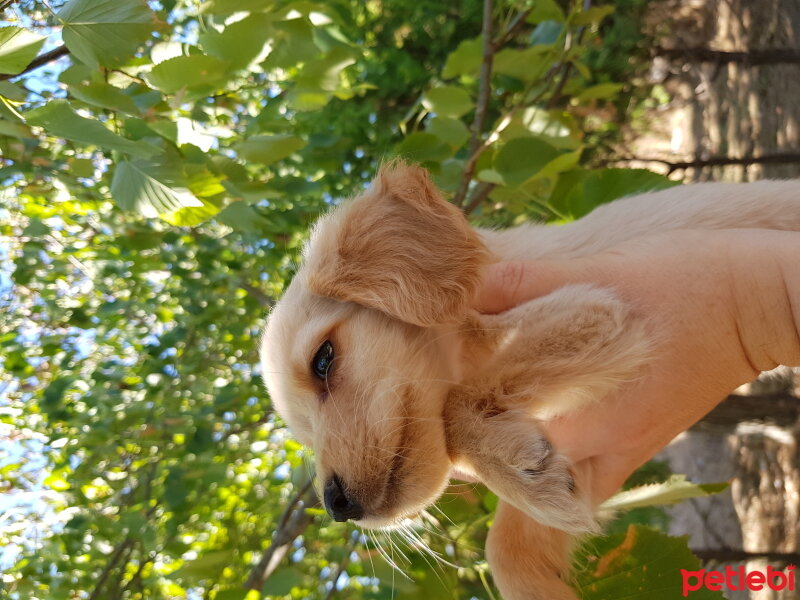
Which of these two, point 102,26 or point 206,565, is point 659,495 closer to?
point 206,565

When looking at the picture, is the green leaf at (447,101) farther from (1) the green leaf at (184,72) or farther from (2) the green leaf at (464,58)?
(1) the green leaf at (184,72)

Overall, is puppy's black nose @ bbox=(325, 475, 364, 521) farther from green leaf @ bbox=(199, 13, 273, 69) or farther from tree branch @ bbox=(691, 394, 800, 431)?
tree branch @ bbox=(691, 394, 800, 431)

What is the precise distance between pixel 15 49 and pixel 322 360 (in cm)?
84

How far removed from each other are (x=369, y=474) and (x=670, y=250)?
0.88m

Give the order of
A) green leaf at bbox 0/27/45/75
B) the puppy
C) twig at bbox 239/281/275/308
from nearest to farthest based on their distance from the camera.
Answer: green leaf at bbox 0/27/45/75 → the puppy → twig at bbox 239/281/275/308

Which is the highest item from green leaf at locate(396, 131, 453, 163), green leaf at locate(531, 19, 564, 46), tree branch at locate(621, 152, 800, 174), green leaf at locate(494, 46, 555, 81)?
tree branch at locate(621, 152, 800, 174)

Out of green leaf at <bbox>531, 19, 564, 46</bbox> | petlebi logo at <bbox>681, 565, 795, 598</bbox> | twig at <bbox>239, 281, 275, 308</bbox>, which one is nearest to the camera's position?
green leaf at <bbox>531, 19, 564, 46</bbox>

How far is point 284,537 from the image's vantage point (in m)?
2.68

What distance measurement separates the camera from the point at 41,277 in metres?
3.25

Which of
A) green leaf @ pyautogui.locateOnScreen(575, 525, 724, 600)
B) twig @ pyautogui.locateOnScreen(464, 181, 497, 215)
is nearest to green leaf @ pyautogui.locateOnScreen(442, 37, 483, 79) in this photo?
twig @ pyautogui.locateOnScreen(464, 181, 497, 215)

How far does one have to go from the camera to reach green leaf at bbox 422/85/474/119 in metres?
2.45

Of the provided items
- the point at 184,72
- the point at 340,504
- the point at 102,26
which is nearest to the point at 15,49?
the point at 102,26

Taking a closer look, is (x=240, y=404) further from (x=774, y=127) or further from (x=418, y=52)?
(x=774, y=127)

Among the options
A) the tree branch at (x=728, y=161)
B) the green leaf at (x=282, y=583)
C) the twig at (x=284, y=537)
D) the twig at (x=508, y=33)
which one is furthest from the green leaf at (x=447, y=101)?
the tree branch at (x=728, y=161)
